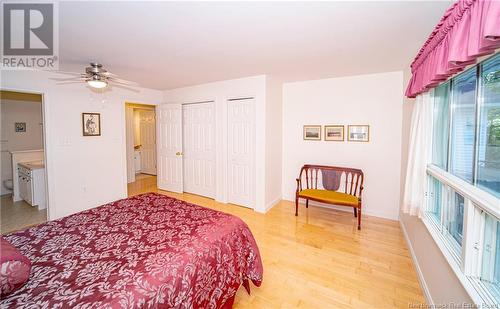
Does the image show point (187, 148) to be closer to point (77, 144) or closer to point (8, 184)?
point (77, 144)

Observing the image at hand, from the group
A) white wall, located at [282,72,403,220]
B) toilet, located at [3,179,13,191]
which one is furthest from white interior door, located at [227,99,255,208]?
toilet, located at [3,179,13,191]

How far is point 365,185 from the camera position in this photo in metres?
3.69

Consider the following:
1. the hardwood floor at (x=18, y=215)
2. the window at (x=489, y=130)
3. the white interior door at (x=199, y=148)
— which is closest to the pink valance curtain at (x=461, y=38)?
the window at (x=489, y=130)

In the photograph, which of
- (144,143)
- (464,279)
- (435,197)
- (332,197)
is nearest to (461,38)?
(464,279)

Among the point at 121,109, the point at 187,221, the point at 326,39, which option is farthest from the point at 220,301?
the point at 121,109

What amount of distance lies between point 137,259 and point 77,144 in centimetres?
340

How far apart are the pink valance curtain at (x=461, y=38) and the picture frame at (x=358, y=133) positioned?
1.88 m

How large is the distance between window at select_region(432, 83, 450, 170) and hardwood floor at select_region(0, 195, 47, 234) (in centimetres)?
557

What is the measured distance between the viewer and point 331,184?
3.74m

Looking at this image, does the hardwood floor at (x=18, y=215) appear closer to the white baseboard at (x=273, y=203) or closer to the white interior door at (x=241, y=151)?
the white interior door at (x=241, y=151)

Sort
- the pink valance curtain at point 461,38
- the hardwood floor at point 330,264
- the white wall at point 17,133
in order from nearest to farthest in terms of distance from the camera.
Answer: the pink valance curtain at point 461,38
the hardwood floor at point 330,264
the white wall at point 17,133

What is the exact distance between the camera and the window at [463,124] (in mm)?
1466

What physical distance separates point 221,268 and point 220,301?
0.76 feet

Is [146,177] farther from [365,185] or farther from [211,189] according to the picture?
[365,185]
